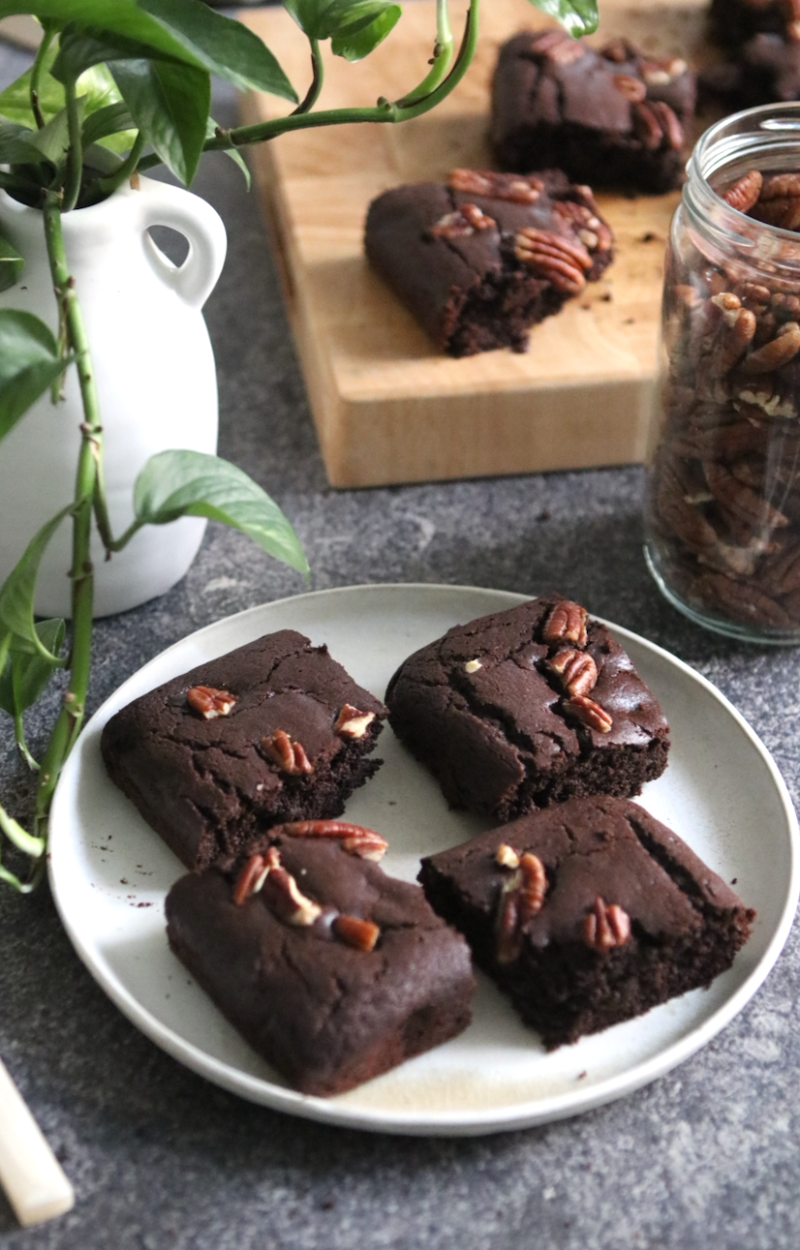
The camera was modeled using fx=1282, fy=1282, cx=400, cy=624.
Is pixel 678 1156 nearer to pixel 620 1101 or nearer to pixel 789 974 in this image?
pixel 620 1101

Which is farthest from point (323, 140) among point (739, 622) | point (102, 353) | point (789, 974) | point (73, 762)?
point (789, 974)

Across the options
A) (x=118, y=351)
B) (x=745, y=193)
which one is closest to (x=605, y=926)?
(x=118, y=351)

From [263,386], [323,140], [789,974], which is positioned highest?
[323,140]

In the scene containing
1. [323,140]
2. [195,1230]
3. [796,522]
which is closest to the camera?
[195,1230]

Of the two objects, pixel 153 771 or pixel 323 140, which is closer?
pixel 153 771

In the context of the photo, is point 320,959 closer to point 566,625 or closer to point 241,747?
point 241,747

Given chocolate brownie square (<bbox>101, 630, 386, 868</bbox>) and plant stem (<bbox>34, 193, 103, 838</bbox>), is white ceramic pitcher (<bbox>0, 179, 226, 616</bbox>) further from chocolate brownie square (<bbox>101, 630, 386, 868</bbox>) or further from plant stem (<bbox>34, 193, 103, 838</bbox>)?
→ chocolate brownie square (<bbox>101, 630, 386, 868</bbox>)
